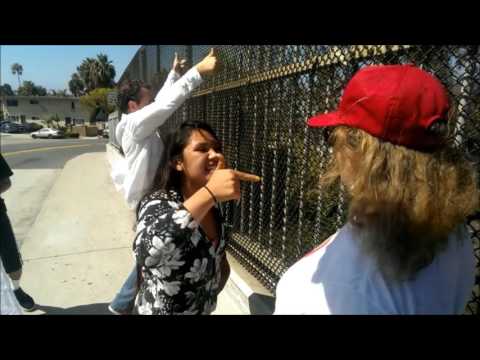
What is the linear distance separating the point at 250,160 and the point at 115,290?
6.07 ft

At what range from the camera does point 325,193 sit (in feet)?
6.97

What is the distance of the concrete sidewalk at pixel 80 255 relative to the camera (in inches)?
127

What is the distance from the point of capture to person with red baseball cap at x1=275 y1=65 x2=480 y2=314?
85cm

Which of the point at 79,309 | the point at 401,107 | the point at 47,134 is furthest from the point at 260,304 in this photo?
the point at 47,134

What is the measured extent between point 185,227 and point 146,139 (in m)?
0.84

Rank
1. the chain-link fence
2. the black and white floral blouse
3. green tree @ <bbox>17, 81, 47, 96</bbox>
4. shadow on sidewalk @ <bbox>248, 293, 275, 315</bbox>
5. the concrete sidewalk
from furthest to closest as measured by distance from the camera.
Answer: green tree @ <bbox>17, 81, 47, 96</bbox>, the concrete sidewalk, shadow on sidewalk @ <bbox>248, 293, 275, 315</bbox>, the chain-link fence, the black and white floral blouse

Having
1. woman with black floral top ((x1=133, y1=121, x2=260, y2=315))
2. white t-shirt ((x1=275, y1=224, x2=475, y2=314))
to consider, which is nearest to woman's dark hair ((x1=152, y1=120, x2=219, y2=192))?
woman with black floral top ((x1=133, y1=121, x2=260, y2=315))

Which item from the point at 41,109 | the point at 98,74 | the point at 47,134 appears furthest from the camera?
the point at 98,74

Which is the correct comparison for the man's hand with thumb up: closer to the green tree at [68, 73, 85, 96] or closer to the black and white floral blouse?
the black and white floral blouse

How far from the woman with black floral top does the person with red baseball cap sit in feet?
1.88

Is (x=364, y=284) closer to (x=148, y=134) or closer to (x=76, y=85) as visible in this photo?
(x=148, y=134)

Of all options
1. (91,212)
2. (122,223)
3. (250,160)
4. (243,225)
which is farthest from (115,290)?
(91,212)

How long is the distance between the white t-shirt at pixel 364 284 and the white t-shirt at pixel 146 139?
120cm

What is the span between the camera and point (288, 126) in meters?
2.55
